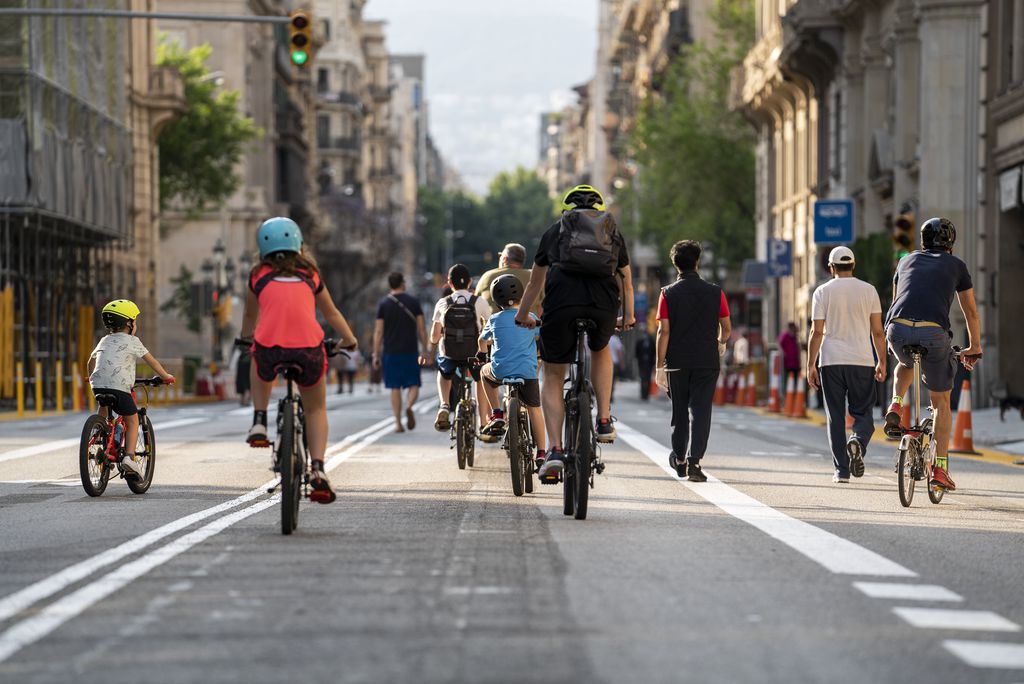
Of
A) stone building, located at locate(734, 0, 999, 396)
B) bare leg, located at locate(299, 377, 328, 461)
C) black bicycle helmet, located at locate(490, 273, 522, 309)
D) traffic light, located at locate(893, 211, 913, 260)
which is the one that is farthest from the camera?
stone building, located at locate(734, 0, 999, 396)

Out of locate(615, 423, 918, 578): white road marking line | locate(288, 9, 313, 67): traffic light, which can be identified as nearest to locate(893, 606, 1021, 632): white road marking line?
locate(615, 423, 918, 578): white road marking line

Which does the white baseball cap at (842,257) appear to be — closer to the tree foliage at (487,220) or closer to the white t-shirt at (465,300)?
the white t-shirt at (465,300)

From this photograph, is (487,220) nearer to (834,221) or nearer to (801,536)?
(834,221)

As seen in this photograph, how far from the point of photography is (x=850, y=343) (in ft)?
48.2

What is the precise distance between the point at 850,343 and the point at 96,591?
7950 mm

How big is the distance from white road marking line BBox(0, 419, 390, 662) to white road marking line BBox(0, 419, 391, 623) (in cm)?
10

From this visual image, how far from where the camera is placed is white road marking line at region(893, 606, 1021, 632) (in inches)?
281

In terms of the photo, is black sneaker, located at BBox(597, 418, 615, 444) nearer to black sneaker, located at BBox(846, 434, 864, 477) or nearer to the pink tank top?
the pink tank top

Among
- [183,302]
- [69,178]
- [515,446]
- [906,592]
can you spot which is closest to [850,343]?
[515,446]

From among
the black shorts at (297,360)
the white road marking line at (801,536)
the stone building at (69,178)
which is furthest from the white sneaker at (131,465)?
the stone building at (69,178)

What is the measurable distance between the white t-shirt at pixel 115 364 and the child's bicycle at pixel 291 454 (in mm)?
2975

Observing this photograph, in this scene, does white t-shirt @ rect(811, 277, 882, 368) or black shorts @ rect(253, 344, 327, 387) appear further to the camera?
white t-shirt @ rect(811, 277, 882, 368)

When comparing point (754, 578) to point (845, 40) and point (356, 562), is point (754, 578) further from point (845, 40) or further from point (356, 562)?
point (845, 40)

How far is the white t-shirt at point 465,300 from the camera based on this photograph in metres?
16.8
